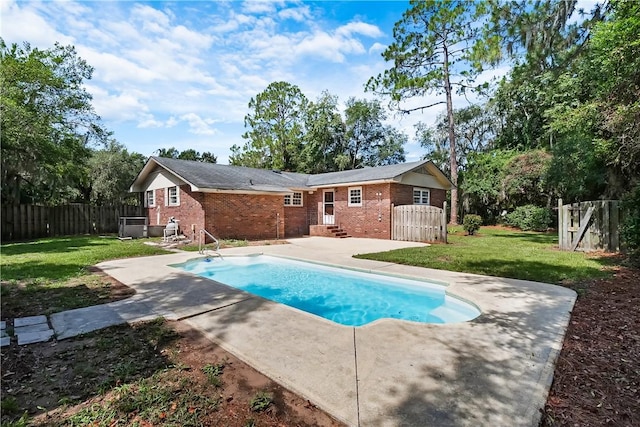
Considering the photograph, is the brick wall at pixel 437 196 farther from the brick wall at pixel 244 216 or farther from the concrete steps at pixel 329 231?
the brick wall at pixel 244 216

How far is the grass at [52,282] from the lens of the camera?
4840 mm

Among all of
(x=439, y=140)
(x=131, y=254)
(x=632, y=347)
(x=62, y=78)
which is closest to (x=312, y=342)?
(x=632, y=347)

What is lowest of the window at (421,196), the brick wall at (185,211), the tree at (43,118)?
the brick wall at (185,211)

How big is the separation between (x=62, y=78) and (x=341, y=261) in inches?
744

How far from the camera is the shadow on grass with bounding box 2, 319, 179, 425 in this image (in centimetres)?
251

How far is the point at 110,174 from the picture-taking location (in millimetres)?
24812

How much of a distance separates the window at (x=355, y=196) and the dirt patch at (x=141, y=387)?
13.8 meters

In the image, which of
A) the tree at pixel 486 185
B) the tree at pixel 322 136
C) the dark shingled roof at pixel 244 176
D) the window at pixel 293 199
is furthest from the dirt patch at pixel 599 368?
the tree at pixel 322 136

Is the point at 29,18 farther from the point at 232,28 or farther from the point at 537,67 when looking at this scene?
the point at 537,67

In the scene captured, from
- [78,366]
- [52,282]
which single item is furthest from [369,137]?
[78,366]

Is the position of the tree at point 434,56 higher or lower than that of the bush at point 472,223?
higher

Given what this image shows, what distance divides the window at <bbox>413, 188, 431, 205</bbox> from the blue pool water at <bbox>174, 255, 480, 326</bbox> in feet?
33.3

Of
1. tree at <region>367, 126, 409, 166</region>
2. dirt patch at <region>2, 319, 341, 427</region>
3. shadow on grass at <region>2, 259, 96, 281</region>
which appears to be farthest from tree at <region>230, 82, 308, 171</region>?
dirt patch at <region>2, 319, 341, 427</region>

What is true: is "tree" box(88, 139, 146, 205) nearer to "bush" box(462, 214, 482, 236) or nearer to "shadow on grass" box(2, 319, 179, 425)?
"bush" box(462, 214, 482, 236)
